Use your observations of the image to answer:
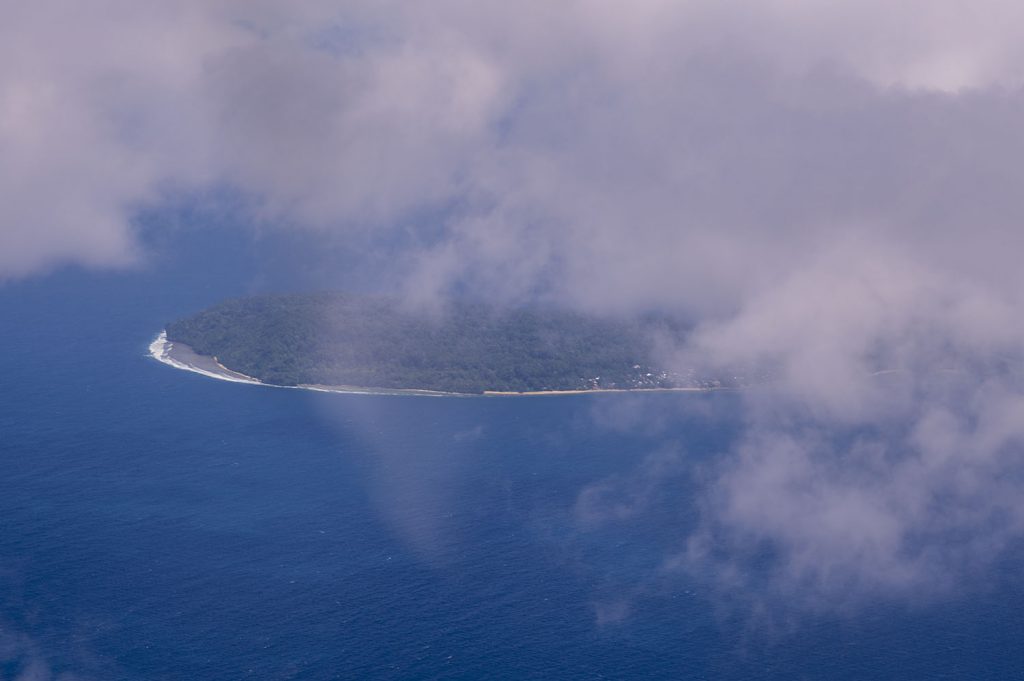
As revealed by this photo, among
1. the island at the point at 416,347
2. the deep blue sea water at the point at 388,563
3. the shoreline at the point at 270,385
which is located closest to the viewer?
the deep blue sea water at the point at 388,563

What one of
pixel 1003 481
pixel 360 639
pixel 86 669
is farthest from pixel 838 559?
pixel 86 669

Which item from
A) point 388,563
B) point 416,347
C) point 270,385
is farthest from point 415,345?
point 388,563

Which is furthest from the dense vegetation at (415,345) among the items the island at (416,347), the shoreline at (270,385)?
the shoreline at (270,385)

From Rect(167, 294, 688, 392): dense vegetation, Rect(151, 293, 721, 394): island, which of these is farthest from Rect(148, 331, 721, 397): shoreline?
Rect(167, 294, 688, 392): dense vegetation

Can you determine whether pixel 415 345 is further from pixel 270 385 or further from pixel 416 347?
pixel 270 385

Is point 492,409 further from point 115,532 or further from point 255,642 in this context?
point 255,642

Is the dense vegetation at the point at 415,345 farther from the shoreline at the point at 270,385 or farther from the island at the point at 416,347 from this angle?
the shoreline at the point at 270,385

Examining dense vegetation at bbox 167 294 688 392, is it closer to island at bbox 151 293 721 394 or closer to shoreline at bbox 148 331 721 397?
island at bbox 151 293 721 394
